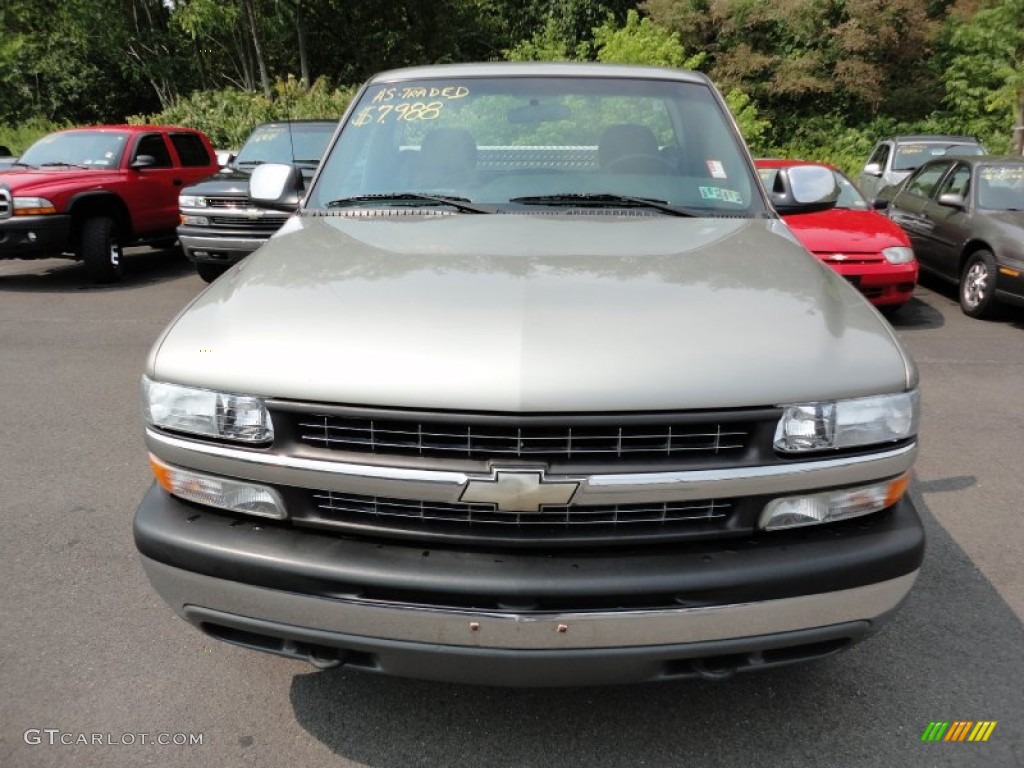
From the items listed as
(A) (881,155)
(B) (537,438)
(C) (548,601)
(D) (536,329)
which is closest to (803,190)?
(D) (536,329)

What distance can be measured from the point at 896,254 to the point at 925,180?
305 cm

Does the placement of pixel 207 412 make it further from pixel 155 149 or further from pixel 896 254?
pixel 155 149

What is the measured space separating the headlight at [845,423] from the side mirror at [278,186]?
2.41 m

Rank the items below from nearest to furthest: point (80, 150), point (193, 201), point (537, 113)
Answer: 1. point (537, 113)
2. point (193, 201)
3. point (80, 150)

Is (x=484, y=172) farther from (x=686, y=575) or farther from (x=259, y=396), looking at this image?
(x=686, y=575)

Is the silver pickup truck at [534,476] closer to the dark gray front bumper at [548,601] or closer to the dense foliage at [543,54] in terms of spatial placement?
the dark gray front bumper at [548,601]

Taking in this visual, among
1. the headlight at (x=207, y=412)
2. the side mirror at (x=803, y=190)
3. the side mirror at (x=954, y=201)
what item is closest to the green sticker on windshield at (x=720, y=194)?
the side mirror at (x=803, y=190)

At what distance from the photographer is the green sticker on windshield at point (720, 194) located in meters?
3.12

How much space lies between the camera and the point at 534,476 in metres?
1.85

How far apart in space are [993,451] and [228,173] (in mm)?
8306

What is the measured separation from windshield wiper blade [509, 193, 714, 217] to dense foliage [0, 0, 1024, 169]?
61.5 ft

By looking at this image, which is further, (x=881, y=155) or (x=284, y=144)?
(x=881, y=155)

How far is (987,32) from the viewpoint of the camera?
21.1 meters

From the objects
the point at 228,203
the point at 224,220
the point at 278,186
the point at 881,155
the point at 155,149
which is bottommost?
the point at 881,155
